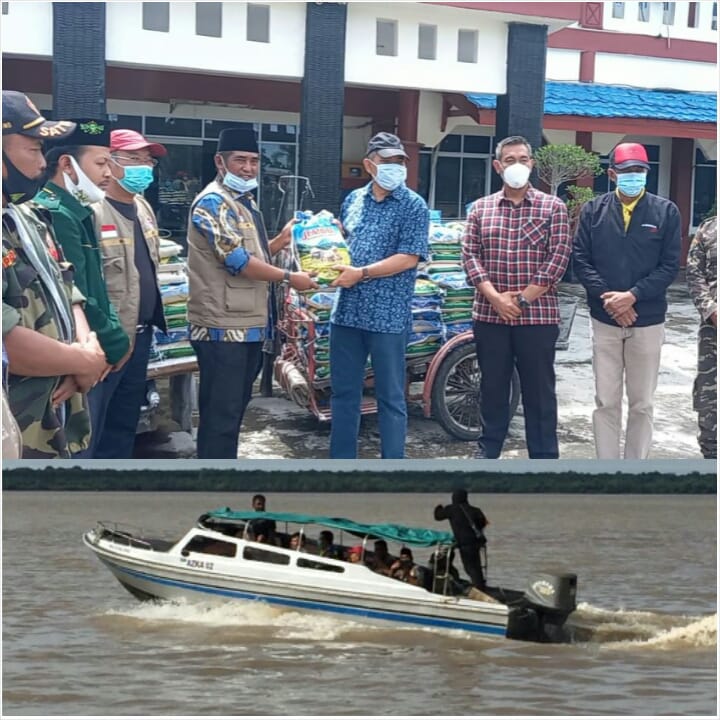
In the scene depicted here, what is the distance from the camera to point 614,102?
872 cm

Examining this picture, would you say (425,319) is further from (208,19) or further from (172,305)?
(208,19)

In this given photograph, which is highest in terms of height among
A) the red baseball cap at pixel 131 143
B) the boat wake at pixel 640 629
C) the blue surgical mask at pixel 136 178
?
the red baseball cap at pixel 131 143

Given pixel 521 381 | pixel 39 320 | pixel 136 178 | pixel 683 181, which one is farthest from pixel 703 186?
pixel 39 320

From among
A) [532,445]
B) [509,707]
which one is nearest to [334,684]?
[509,707]

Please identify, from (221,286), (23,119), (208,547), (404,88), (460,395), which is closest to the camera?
(23,119)

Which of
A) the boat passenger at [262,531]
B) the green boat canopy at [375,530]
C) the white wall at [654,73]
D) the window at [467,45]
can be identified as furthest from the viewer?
the boat passenger at [262,531]

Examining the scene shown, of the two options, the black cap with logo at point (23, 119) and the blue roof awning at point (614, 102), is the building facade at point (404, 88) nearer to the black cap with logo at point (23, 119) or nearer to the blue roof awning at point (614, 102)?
the blue roof awning at point (614, 102)

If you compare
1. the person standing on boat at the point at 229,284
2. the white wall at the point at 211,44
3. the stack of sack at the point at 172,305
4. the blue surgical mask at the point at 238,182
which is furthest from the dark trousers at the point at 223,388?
the white wall at the point at 211,44

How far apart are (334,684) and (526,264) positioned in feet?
8.58

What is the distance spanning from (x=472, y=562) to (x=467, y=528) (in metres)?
0.21

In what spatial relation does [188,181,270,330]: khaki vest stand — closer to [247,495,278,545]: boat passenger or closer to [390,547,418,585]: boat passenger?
[247,495,278,545]: boat passenger

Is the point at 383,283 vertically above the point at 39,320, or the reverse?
the point at 383,283

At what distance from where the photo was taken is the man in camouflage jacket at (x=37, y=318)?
21.9 feet

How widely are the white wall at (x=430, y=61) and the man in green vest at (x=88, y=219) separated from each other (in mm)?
1541
